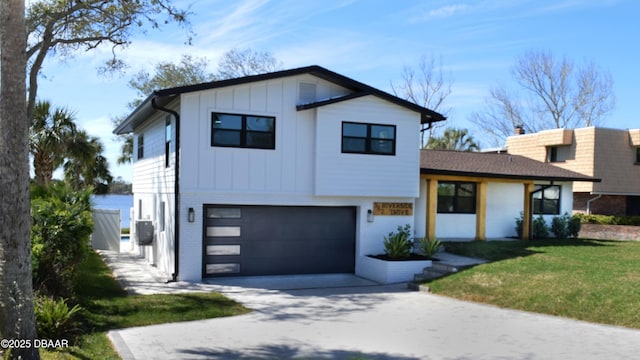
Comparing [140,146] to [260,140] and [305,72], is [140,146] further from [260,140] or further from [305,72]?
[305,72]

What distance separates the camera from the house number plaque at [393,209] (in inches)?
615

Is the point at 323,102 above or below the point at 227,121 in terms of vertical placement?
above

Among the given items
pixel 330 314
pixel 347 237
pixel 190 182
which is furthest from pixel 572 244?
pixel 190 182

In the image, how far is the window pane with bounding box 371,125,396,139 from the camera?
601 inches

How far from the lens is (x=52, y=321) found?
7.33 m

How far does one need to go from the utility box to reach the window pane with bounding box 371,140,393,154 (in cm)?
687

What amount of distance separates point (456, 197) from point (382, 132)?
196 inches

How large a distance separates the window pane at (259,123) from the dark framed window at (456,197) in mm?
7117

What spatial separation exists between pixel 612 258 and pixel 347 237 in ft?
23.5

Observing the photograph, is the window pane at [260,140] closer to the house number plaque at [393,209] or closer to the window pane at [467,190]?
the house number plaque at [393,209]

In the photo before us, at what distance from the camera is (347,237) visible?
15.6 m

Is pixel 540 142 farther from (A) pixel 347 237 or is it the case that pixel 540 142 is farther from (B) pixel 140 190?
(B) pixel 140 190

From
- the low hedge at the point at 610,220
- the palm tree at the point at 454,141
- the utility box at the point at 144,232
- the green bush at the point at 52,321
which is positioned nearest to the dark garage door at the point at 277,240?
the utility box at the point at 144,232

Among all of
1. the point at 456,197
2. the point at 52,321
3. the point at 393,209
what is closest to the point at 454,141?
the point at 456,197
